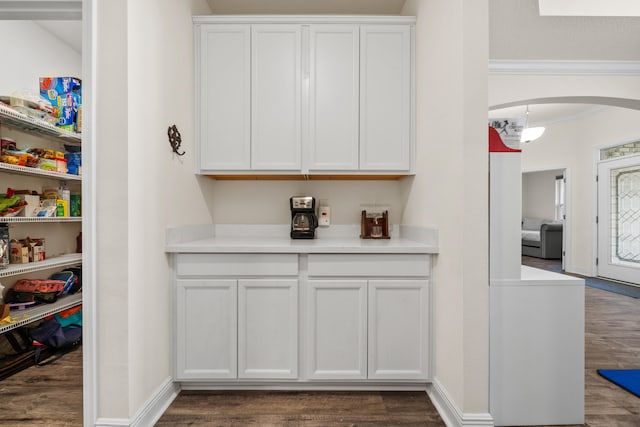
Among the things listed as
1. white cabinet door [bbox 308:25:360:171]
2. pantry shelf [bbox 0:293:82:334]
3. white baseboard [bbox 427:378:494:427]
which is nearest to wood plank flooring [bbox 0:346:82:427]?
pantry shelf [bbox 0:293:82:334]

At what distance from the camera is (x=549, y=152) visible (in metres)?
6.66

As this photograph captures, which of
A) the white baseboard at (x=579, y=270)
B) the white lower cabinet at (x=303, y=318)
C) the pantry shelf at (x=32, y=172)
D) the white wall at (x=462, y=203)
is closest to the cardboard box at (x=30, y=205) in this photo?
the pantry shelf at (x=32, y=172)

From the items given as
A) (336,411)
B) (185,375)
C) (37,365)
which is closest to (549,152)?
(336,411)

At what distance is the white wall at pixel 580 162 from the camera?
223 inches

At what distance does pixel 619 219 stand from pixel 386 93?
18.1 ft

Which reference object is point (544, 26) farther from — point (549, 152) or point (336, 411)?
point (549, 152)

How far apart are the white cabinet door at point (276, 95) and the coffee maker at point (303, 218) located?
0.88ft

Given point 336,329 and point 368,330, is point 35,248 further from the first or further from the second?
point 368,330

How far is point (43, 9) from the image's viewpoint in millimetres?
1657

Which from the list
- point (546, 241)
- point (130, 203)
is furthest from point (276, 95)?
point (546, 241)

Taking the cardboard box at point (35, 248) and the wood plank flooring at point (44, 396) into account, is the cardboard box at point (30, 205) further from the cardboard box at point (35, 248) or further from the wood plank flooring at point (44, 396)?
the wood plank flooring at point (44, 396)

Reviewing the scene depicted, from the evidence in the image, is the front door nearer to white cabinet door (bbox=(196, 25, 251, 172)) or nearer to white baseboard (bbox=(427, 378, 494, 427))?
white baseboard (bbox=(427, 378, 494, 427))

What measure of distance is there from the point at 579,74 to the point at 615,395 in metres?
3.28

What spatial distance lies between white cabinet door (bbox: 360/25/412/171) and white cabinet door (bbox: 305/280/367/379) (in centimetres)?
96
